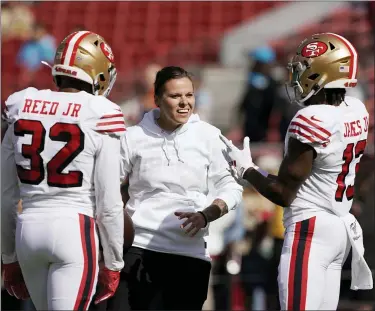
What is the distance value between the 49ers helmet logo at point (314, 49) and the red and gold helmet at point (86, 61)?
937 mm

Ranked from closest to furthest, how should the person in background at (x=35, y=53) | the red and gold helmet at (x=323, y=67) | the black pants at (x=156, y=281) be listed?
1. the red and gold helmet at (x=323, y=67)
2. the black pants at (x=156, y=281)
3. the person in background at (x=35, y=53)

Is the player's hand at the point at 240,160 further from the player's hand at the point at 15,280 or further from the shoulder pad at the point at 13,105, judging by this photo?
the player's hand at the point at 15,280

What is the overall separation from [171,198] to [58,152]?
87 centimetres

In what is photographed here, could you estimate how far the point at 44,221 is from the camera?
4426 mm

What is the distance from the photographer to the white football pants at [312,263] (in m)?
4.57

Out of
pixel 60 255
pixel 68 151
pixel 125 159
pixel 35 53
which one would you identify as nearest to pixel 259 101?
pixel 35 53

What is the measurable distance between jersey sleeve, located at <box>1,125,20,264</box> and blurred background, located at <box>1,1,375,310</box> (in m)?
2.61

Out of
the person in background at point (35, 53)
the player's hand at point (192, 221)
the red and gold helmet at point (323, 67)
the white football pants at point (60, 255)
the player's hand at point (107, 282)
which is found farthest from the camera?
the person in background at point (35, 53)

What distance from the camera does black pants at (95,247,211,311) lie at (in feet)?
16.8

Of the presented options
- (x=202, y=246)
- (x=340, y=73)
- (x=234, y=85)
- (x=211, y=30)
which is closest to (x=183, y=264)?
(x=202, y=246)

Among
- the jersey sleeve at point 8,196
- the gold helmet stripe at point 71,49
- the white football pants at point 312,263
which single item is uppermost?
the gold helmet stripe at point 71,49

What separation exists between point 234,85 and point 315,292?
9015 mm

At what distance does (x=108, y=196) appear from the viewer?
14.7ft

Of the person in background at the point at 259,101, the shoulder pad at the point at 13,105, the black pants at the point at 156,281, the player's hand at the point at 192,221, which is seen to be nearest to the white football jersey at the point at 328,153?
the player's hand at the point at 192,221
